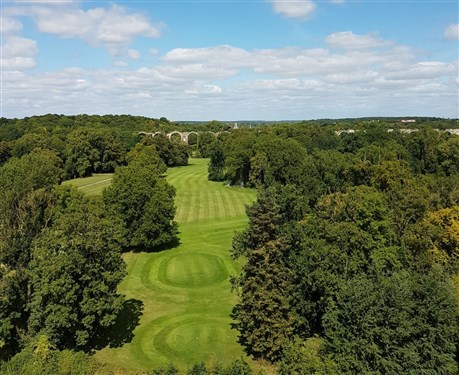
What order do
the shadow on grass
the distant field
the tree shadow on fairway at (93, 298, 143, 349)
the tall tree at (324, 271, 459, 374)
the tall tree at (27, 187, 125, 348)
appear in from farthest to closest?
the distant field < the shadow on grass < the tree shadow on fairway at (93, 298, 143, 349) < the tall tree at (27, 187, 125, 348) < the tall tree at (324, 271, 459, 374)

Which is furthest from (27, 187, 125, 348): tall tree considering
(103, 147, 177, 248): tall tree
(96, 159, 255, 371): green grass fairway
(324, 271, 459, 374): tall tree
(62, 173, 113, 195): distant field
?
(62, 173, 113, 195): distant field

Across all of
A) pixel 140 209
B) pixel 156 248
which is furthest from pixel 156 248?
pixel 140 209

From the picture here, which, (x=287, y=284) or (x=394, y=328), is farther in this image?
(x=287, y=284)

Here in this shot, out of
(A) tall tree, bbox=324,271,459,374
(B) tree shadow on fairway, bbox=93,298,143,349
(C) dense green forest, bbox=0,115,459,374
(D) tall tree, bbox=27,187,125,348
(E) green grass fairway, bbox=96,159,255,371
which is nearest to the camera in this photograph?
(A) tall tree, bbox=324,271,459,374

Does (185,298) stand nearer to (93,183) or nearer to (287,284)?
(287,284)

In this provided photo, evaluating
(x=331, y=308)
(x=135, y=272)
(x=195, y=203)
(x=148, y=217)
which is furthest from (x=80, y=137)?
(x=331, y=308)

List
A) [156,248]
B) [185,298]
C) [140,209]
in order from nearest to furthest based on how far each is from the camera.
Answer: [185,298], [140,209], [156,248]

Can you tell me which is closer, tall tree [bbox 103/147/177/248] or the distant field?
tall tree [bbox 103/147/177/248]

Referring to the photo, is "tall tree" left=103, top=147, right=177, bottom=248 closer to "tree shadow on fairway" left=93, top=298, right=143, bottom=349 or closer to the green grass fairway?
the green grass fairway
